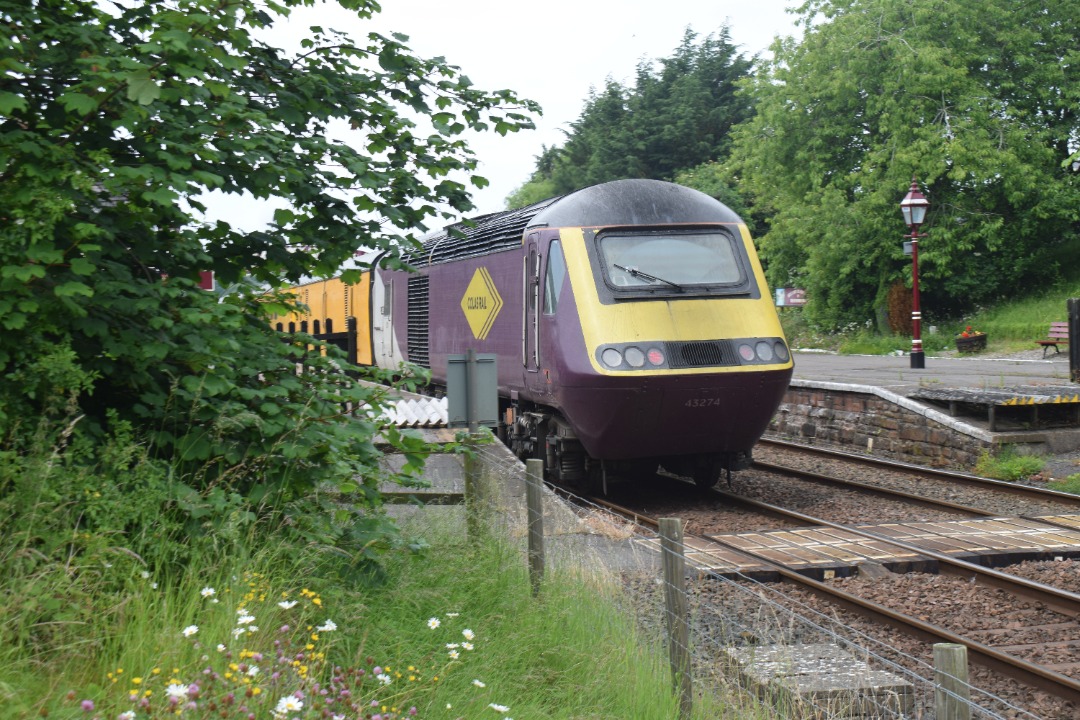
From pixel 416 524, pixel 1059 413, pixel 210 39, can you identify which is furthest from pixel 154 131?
pixel 1059 413

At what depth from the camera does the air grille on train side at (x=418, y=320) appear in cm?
1614

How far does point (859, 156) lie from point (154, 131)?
35615 millimetres

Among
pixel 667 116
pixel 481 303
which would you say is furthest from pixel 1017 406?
pixel 667 116

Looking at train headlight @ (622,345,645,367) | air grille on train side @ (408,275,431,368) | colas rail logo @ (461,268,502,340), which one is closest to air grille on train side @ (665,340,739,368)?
train headlight @ (622,345,645,367)

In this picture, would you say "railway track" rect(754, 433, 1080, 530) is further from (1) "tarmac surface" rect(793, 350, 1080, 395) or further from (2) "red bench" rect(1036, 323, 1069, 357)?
(2) "red bench" rect(1036, 323, 1069, 357)

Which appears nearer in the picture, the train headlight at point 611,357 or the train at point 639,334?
the train headlight at point 611,357

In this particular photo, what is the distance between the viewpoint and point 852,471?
14469mm

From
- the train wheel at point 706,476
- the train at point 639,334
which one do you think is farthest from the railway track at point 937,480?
the train at point 639,334

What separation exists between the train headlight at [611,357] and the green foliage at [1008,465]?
595 centimetres

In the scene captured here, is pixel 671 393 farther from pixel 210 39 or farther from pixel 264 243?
pixel 210 39

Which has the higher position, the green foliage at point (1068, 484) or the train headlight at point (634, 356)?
the train headlight at point (634, 356)

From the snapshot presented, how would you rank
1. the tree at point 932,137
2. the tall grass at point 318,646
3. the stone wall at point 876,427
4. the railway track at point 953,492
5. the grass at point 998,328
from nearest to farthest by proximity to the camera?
the tall grass at point 318,646
the railway track at point 953,492
the stone wall at point 876,427
the grass at point 998,328
the tree at point 932,137

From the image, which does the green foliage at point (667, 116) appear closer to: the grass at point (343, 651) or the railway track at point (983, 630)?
the railway track at point (983, 630)

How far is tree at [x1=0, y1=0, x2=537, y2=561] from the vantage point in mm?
4410
